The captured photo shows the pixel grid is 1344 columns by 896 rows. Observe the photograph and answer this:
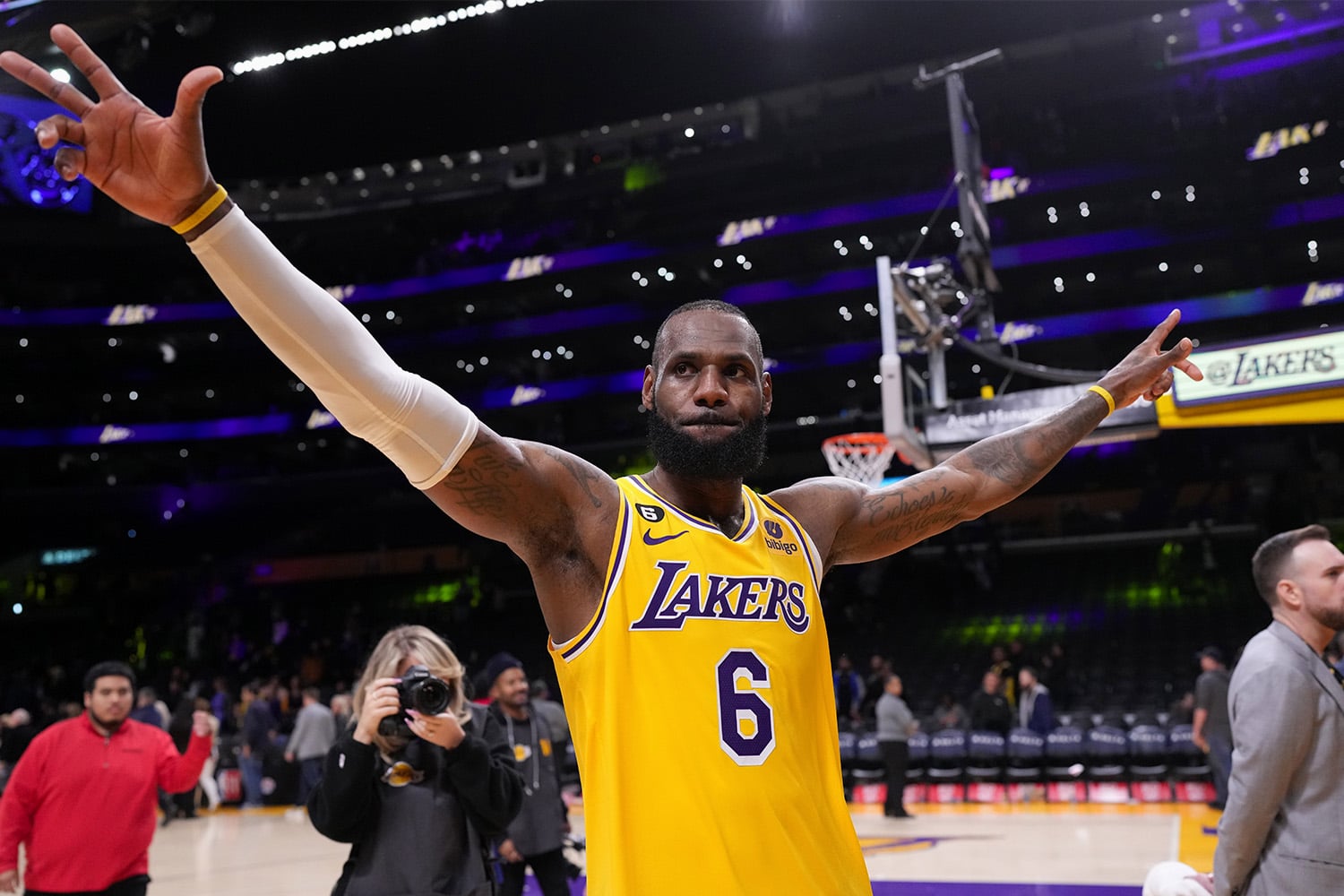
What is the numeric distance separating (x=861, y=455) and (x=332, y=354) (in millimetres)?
9703

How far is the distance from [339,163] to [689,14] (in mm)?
11694

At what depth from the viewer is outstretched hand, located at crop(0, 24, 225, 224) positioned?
1.70 meters

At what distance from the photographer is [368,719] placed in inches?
141

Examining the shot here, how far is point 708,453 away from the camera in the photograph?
236cm

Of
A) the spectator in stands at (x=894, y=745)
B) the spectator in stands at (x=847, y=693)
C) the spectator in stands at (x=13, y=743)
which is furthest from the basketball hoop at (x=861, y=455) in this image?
the spectator in stands at (x=13, y=743)

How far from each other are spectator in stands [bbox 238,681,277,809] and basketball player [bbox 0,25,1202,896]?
1509 centimetres

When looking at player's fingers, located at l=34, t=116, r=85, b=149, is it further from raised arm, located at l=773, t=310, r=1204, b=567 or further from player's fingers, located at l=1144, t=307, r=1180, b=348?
player's fingers, located at l=1144, t=307, r=1180, b=348

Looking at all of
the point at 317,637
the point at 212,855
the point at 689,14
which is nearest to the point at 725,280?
the point at 689,14

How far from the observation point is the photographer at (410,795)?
357cm

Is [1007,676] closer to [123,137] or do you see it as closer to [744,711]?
[744,711]

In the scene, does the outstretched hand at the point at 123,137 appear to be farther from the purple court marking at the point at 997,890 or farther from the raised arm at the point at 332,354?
the purple court marking at the point at 997,890

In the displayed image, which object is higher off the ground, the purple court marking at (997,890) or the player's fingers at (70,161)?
the player's fingers at (70,161)

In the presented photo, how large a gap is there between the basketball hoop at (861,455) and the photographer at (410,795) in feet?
23.7

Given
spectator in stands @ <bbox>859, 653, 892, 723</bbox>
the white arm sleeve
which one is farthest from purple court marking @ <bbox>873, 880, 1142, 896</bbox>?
spectator in stands @ <bbox>859, 653, 892, 723</bbox>
